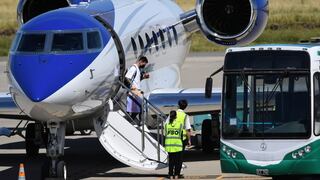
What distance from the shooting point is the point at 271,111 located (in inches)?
643

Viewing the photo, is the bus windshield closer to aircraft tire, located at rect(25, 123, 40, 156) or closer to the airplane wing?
the airplane wing

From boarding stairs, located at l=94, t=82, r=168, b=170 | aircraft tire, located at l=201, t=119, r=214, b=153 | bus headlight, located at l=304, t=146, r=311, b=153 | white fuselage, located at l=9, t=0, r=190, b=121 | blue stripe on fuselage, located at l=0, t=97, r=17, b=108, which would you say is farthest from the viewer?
aircraft tire, located at l=201, t=119, r=214, b=153

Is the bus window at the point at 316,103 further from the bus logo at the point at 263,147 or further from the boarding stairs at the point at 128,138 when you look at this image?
the boarding stairs at the point at 128,138

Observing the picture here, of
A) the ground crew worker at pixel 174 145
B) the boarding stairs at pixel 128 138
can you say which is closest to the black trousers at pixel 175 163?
the ground crew worker at pixel 174 145

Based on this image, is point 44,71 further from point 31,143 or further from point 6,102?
point 31,143

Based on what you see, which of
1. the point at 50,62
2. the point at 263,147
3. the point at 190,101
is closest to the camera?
the point at 263,147

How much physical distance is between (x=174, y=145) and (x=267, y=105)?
104 inches

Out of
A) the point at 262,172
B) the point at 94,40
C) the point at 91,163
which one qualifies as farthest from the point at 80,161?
the point at 262,172

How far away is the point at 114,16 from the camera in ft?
67.6

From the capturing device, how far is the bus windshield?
16.1 m

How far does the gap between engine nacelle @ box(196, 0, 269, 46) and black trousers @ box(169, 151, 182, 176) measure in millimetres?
5889

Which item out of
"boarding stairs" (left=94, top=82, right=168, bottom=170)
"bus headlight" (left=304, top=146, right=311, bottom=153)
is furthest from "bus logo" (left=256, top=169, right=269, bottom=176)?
"boarding stairs" (left=94, top=82, right=168, bottom=170)

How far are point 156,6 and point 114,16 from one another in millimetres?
4020

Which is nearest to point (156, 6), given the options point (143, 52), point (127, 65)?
point (143, 52)
